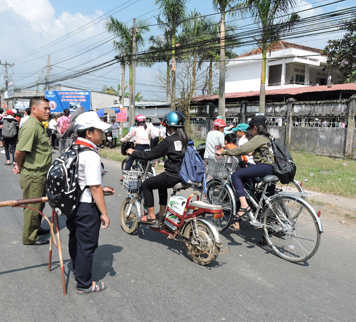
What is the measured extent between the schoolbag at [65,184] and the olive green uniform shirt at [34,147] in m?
1.47

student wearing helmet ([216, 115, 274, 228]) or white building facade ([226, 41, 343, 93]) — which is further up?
white building facade ([226, 41, 343, 93])

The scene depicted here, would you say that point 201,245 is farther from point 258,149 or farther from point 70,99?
point 70,99

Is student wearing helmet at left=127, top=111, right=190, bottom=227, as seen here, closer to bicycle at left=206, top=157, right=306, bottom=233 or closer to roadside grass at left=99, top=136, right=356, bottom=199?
bicycle at left=206, top=157, right=306, bottom=233

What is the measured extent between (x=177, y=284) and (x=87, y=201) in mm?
1297

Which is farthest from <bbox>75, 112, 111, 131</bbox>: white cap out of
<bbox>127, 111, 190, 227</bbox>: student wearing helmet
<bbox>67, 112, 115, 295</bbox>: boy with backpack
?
<bbox>127, 111, 190, 227</bbox>: student wearing helmet

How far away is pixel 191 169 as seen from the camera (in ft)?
13.0

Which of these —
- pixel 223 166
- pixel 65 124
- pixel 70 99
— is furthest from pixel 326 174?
pixel 70 99

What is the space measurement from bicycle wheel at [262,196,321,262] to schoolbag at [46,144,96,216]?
2.53 meters

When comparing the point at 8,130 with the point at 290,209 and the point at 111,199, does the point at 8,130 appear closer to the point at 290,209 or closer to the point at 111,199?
the point at 111,199

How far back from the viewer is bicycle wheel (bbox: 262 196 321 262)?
3.72 meters

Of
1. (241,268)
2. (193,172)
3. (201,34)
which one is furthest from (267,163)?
(201,34)

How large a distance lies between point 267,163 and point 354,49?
2205 centimetres

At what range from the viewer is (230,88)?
112 feet

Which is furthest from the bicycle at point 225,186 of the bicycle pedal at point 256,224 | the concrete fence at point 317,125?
the concrete fence at point 317,125
